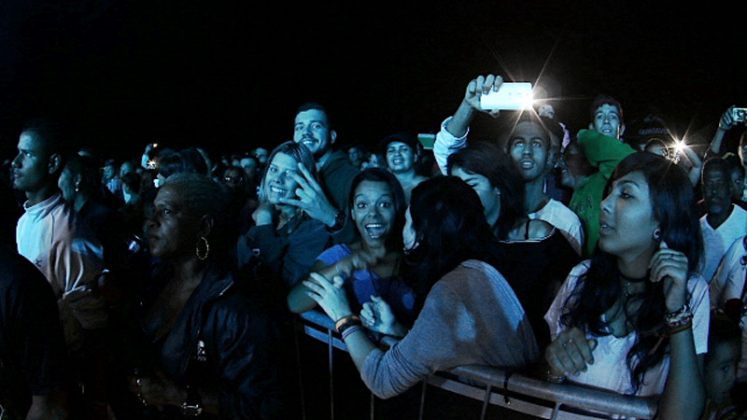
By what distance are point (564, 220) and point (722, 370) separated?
136cm

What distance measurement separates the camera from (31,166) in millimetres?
3209

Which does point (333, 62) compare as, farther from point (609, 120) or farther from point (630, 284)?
point (630, 284)

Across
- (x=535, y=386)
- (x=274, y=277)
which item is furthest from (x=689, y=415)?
(x=274, y=277)

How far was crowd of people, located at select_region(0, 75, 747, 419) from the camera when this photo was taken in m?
1.91

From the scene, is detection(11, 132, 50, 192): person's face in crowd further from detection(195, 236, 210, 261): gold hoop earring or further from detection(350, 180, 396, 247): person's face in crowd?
detection(350, 180, 396, 247): person's face in crowd

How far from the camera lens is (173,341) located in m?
2.42

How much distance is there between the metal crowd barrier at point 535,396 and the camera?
5.02ft

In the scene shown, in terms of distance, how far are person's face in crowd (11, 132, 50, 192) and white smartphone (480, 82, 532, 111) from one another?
2516 mm

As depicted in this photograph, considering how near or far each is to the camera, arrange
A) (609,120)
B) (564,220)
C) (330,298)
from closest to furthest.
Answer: (330,298)
(564,220)
(609,120)

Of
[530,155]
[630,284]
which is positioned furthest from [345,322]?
[530,155]

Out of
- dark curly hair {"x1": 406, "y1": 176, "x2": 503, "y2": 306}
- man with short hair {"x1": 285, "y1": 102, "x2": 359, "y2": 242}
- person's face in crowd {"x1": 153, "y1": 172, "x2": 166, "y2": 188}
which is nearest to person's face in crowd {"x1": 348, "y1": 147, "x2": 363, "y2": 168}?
person's face in crowd {"x1": 153, "y1": 172, "x2": 166, "y2": 188}

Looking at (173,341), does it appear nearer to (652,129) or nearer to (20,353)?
(20,353)

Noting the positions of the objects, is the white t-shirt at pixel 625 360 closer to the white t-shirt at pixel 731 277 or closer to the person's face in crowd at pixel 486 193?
the person's face in crowd at pixel 486 193

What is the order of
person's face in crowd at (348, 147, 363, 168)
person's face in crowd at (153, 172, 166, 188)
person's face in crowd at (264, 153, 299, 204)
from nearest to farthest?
1. person's face in crowd at (264, 153, 299, 204)
2. person's face in crowd at (153, 172, 166, 188)
3. person's face in crowd at (348, 147, 363, 168)
